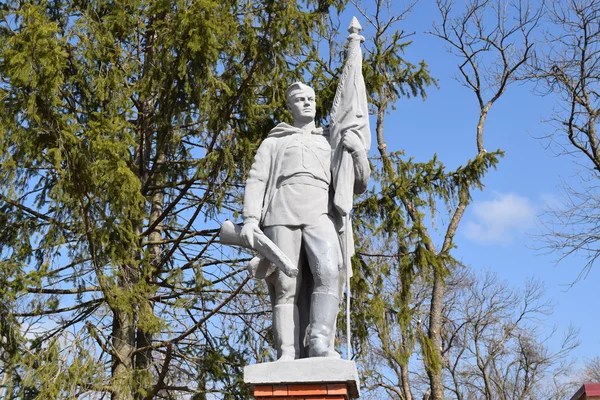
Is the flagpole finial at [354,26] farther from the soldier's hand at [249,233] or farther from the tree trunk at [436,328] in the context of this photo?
the tree trunk at [436,328]

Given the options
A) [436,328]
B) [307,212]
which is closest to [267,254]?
[307,212]

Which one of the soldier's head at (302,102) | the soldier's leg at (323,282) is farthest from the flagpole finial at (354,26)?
A: the soldier's leg at (323,282)

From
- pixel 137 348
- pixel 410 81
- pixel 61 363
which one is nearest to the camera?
pixel 61 363

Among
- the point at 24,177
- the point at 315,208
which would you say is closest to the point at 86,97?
the point at 24,177

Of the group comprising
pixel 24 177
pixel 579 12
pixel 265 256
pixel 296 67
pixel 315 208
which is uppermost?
pixel 579 12

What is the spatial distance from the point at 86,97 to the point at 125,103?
67 centimetres

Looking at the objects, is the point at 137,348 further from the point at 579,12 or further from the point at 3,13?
the point at 579,12

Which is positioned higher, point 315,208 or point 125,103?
point 125,103

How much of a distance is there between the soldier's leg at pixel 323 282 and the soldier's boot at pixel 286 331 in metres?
→ 0.14

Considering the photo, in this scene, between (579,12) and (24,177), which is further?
(579,12)

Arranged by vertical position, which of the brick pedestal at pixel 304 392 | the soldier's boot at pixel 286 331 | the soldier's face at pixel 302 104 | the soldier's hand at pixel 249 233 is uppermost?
the soldier's face at pixel 302 104

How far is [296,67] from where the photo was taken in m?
11.5

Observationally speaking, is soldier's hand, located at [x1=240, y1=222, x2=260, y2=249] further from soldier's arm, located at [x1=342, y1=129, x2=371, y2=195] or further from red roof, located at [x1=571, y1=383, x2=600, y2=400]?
red roof, located at [x1=571, y1=383, x2=600, y2=400]

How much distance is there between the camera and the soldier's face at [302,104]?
620cm
